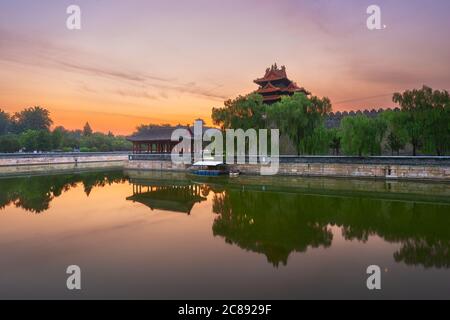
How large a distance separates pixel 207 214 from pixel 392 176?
1671 cm

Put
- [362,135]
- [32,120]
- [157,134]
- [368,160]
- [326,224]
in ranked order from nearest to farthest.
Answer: [326,224] < [368,160] < [362,135] < [157,134] < [32,120]

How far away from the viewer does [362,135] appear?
81.2 ft

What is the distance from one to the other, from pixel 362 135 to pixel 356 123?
1128 millimetres

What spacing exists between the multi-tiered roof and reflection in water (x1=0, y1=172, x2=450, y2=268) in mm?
19396

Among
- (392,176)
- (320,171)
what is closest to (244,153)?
(320,171)

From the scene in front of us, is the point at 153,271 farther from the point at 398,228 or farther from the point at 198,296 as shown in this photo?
the point at 398,228

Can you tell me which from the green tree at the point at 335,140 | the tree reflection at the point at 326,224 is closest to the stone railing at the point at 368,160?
the green tree at the point at 335,140

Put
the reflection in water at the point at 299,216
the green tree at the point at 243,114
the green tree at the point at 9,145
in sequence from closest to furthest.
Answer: the reflection in water at the point at 299,216 → the green tree at the point at 243,114 → the green tree at the point at 9,145

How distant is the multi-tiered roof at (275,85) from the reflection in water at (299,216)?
19396 mm

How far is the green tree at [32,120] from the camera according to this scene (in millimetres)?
67125

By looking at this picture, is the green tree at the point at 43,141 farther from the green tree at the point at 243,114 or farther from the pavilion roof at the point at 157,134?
the green tree at the point at 243,114

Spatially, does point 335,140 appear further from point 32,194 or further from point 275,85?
point 32,194

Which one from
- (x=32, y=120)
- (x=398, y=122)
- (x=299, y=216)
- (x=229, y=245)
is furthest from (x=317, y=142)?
(x=32, y=120)

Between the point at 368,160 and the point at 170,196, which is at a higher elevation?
the point at 368,160
